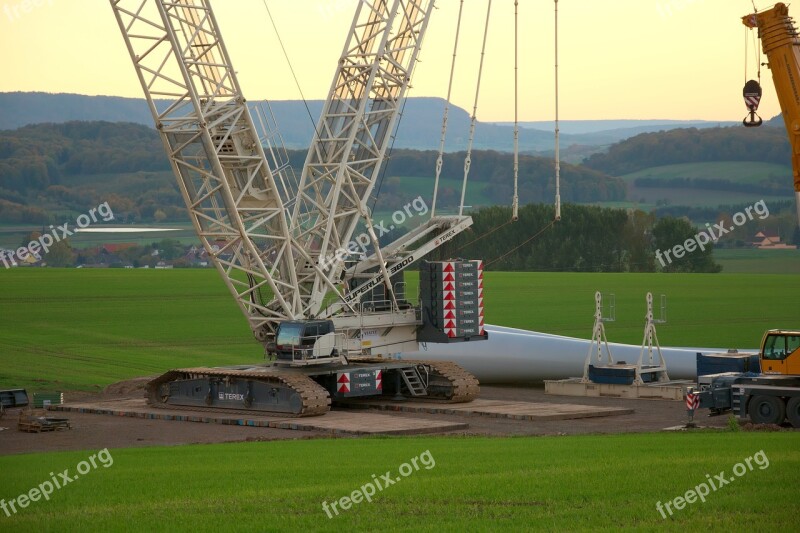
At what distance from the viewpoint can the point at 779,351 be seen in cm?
2975

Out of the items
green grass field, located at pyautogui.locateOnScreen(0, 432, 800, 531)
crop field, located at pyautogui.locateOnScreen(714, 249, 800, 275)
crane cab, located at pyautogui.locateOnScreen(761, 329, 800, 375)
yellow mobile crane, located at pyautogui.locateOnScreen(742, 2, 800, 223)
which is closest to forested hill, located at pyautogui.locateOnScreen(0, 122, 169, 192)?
crop field, located at pyautogui.locateOnScreen(714, 249, 800, 275)

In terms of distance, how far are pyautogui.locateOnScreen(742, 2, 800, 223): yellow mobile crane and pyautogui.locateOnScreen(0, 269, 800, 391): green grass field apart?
23.2m

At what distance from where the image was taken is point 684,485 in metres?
16.6

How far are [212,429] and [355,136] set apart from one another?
10149mm

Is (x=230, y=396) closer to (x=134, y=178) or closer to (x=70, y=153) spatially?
(x=134, y=178)

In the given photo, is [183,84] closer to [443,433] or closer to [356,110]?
[356,110]

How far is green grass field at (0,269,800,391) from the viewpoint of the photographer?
4550 cm

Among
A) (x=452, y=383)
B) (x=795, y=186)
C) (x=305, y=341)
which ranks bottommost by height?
(x=452, y=383)

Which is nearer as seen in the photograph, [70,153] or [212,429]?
[212,429]

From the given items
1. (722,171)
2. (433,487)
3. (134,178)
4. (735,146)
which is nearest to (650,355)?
(433,487)

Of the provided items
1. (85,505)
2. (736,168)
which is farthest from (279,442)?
(736,168)

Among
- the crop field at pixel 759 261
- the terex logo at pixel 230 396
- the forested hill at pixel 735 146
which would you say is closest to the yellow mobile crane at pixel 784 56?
the terex logo at pixel 230 396

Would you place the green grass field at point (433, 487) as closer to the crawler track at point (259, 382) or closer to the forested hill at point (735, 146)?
the crawler track at point (259, 382)

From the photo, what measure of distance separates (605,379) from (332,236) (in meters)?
9.68
